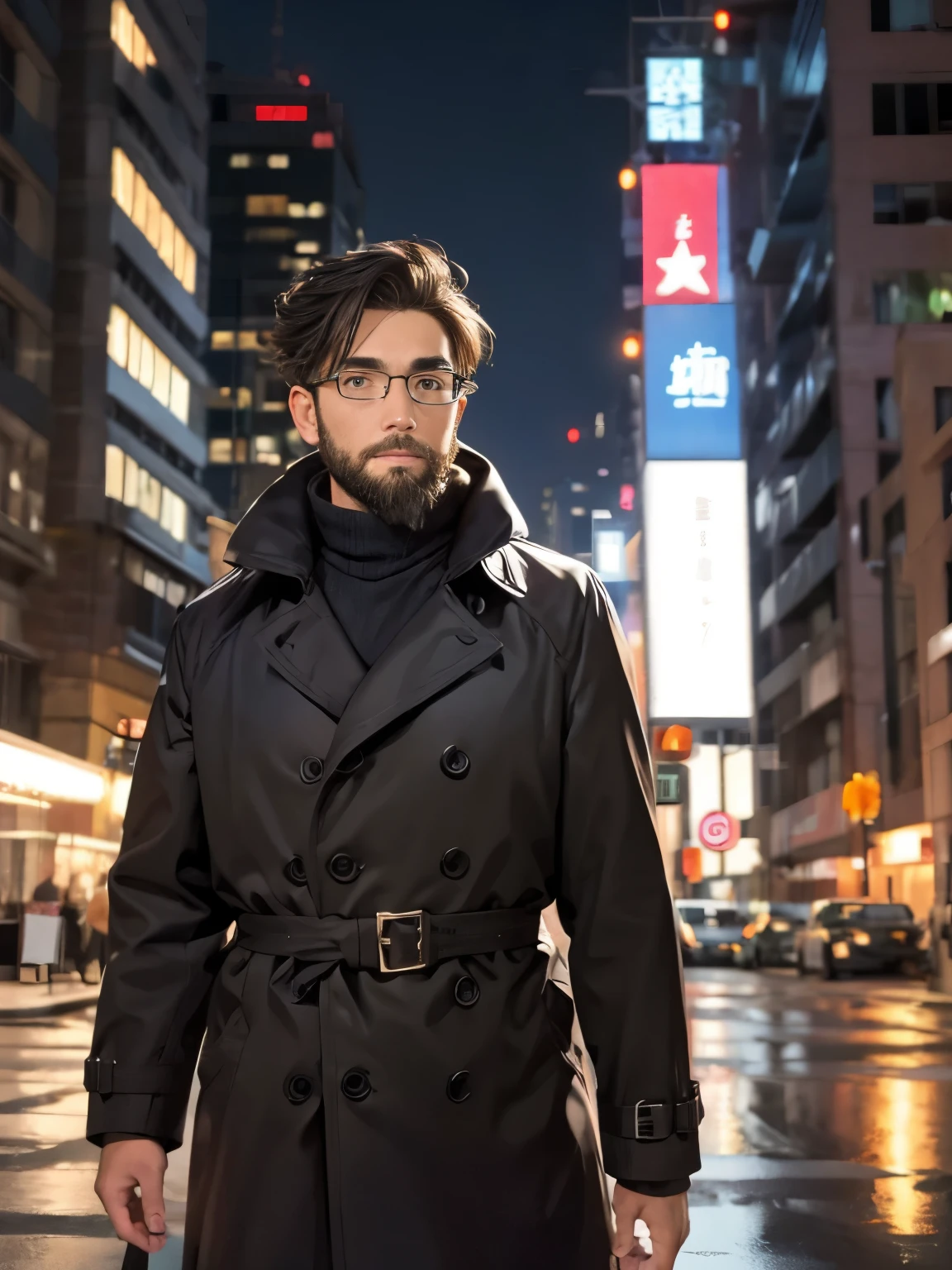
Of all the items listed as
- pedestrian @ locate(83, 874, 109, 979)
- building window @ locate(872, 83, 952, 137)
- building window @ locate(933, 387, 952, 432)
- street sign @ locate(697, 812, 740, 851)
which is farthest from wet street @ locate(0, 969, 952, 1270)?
building window @ locate(872, 83, 952, 137)

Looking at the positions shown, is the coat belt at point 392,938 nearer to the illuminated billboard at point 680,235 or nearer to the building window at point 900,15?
the building window at point 900,15

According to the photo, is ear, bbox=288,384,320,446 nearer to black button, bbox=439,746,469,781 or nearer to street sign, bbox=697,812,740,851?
black button, bbox=439,746,469,781

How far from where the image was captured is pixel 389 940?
2.64m

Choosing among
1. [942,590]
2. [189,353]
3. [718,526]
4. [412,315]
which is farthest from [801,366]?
[412,315]

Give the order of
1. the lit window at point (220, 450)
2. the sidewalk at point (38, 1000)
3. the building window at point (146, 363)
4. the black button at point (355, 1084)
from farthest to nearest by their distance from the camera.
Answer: the lit window at point (220, 450) < the building window at point (146, 363) < the sidewalk at point (38, 1000) < the black button at point (355, 1084)

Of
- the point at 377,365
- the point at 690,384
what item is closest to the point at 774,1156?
the point at 377,365

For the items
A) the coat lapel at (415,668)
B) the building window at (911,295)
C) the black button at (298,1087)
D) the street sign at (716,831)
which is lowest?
the black button at (298,1087)

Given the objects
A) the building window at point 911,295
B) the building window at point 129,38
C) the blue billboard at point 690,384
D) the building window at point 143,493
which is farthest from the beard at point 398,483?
the blue billboard at point 690,384

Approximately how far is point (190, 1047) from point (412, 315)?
4.33 feet

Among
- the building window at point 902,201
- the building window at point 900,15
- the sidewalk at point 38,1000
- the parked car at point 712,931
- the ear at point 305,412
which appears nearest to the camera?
the ear at point 305,412

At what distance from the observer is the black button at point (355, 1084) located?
2602 mm

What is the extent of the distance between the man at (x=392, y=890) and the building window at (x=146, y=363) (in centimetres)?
4156

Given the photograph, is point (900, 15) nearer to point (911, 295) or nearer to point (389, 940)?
point (911, 295)

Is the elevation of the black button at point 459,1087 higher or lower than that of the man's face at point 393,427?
lower
